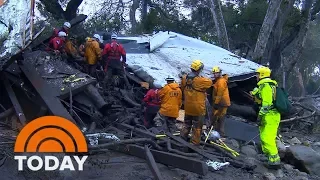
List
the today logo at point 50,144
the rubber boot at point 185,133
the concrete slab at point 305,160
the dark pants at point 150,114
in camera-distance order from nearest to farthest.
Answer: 1. the today logo at point 50,144
2. the concrete slab at point 305,160
3. the rubber boot at point 185,133
4. the dark pants at point 150,114

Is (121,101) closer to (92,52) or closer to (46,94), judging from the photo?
(92,52)

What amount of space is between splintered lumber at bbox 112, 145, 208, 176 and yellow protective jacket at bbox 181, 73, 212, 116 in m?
1.38

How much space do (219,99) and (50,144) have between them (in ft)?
14.7

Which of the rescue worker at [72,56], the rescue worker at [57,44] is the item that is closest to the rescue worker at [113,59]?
the rescue worker at [72,56]

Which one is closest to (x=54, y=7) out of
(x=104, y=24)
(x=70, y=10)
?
(x=70, y=10)

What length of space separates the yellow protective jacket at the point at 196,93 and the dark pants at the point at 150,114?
1.25 m

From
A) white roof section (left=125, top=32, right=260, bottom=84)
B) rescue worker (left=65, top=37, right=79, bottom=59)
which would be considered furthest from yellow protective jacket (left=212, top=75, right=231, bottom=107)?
rescue worker (left=65, top=37, right=79, bottom=59)

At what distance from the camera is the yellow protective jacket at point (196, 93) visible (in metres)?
8.09

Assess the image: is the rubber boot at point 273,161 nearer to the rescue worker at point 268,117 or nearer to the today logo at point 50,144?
the rescue worker at point 268,117

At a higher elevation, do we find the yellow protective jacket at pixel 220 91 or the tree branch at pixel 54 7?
the tree branch at pixel 54 7

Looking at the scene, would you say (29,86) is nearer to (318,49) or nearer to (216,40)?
(216,40)

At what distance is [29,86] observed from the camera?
872 centimetres

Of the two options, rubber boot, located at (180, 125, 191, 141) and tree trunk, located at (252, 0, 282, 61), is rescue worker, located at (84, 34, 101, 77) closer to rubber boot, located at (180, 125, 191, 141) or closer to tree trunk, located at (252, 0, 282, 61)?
rubber boot, located at (180, 125, 191, 141)

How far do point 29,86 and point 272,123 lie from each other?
4731 millimetres
